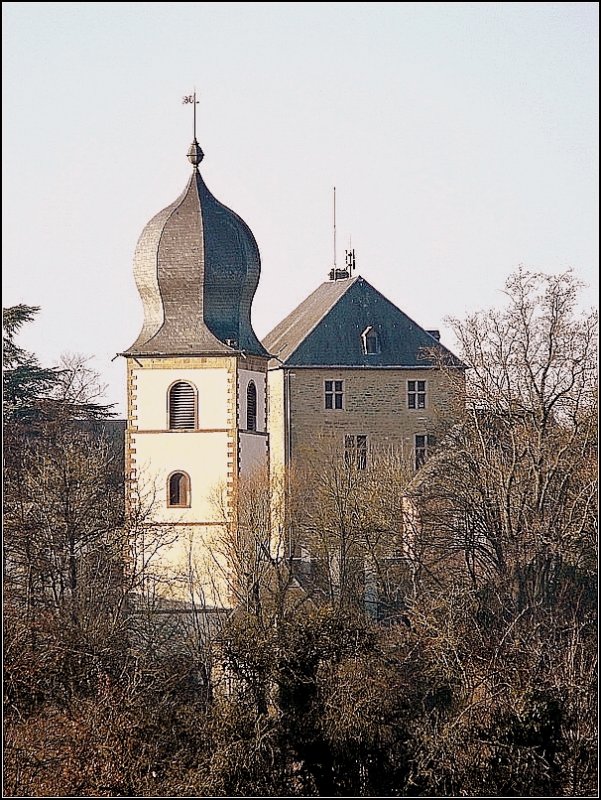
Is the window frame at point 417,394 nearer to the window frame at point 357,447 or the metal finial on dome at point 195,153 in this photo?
the window frame at point 357,447

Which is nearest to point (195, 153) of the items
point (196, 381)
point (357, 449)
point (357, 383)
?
point (196, 381)

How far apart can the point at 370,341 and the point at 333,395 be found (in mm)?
2066

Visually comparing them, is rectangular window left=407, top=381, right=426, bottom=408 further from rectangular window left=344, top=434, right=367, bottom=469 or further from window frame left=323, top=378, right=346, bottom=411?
window frame left=323, top=378, right=346, bottom=411

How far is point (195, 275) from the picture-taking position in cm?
4184

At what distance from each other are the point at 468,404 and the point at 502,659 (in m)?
8.17

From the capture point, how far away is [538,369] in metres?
35.7

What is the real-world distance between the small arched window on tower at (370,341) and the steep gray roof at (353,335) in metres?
0.08

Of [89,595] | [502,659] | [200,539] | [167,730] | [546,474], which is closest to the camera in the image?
[167,730]

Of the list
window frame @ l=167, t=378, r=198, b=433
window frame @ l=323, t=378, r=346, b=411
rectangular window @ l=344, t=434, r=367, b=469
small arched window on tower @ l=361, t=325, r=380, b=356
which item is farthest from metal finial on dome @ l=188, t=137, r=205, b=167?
small arched window on tower @ l=361, t=325, r=380, b=356

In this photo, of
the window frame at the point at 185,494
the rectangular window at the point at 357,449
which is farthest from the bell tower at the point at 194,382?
the rectangular window at the point at 357,449

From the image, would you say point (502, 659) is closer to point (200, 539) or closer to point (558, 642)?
point (558, 642)

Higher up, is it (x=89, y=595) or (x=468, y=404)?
(x=468, y=404)

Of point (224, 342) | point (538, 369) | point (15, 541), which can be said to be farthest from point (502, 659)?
point (224, 342)

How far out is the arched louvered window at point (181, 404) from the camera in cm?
4084
